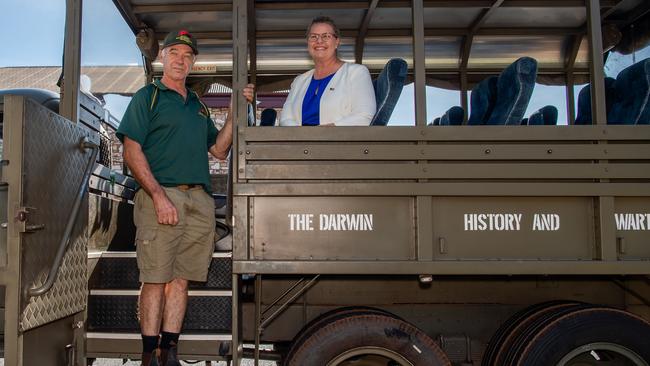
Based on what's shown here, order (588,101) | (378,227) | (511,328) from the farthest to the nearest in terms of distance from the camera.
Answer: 1. (588,101)
2. (511,328)
3. (378,227)

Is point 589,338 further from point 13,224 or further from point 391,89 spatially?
point 13,224

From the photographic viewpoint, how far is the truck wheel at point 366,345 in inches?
113

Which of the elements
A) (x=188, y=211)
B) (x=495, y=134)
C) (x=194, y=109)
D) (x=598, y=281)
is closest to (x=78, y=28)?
(x=194, y=109)

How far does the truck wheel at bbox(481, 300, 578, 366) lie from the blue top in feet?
5.43

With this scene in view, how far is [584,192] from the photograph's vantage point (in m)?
2.77

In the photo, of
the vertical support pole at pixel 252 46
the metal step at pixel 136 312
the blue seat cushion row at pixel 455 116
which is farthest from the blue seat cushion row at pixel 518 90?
the vertical support pole at pixel 252 46

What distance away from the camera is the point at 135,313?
3256mm

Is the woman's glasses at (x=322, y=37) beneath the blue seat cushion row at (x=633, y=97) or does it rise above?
above

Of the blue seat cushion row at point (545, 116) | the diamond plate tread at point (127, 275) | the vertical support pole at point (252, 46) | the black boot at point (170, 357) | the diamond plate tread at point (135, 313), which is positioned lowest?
the black boot at point (170, 357)

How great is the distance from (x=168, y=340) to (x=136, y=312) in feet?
1.32

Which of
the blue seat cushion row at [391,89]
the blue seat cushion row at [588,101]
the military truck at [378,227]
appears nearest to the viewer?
the military truck at [378,227]

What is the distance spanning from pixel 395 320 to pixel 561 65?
324cm

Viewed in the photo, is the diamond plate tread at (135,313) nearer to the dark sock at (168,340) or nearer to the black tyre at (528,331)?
the dark sock at (168,340)

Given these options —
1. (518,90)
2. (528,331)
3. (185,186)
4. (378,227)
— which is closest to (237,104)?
(185,186)
